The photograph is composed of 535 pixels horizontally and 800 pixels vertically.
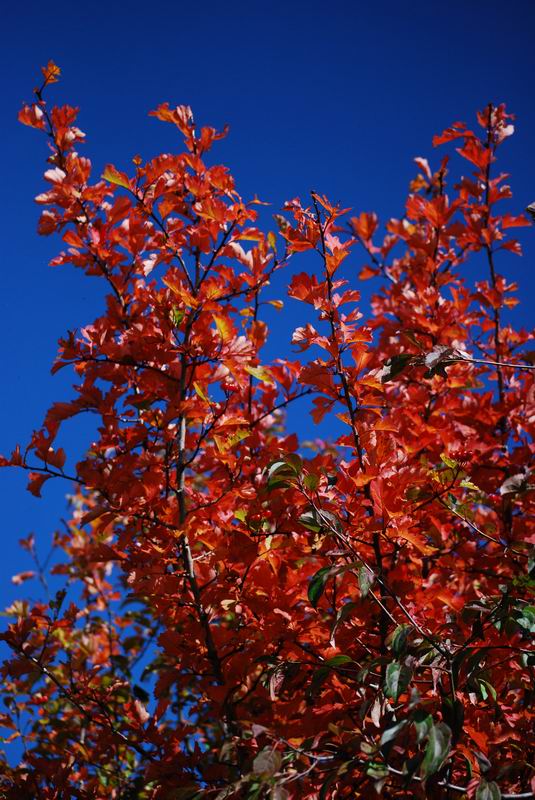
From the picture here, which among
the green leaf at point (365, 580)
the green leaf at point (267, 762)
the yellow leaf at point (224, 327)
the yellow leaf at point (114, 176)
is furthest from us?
the yellow leaf at point (114, 176)

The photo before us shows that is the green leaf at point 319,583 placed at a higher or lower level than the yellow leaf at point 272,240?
lower

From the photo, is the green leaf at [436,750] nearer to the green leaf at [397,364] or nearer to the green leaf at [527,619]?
the green leaf at [527,619]

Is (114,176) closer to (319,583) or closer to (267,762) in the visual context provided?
(319,583)

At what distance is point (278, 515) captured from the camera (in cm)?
206

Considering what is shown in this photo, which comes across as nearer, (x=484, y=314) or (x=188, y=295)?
(x=188, y=295)

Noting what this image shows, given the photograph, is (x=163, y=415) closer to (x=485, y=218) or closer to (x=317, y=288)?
(x=317, y=288)

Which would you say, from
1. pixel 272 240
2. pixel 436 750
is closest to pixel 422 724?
pixel 436 750

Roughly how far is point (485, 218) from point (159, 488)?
6.46 feet

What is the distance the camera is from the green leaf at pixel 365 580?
1.31 m

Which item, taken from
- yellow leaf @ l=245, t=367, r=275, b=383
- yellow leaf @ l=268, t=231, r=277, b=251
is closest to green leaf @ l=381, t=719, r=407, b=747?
yellow leaf @ l=245, t=367, r=275, b=383

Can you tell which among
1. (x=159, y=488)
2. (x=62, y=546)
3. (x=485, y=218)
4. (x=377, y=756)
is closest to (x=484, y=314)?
(x=485, y=218)

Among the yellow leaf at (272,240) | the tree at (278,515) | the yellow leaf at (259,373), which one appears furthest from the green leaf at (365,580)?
the yellow leaf at (272,240)

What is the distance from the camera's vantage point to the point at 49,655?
2240 mm

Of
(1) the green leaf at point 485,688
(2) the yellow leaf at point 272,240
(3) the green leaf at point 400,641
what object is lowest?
(1) the green leaf at point 485,688
